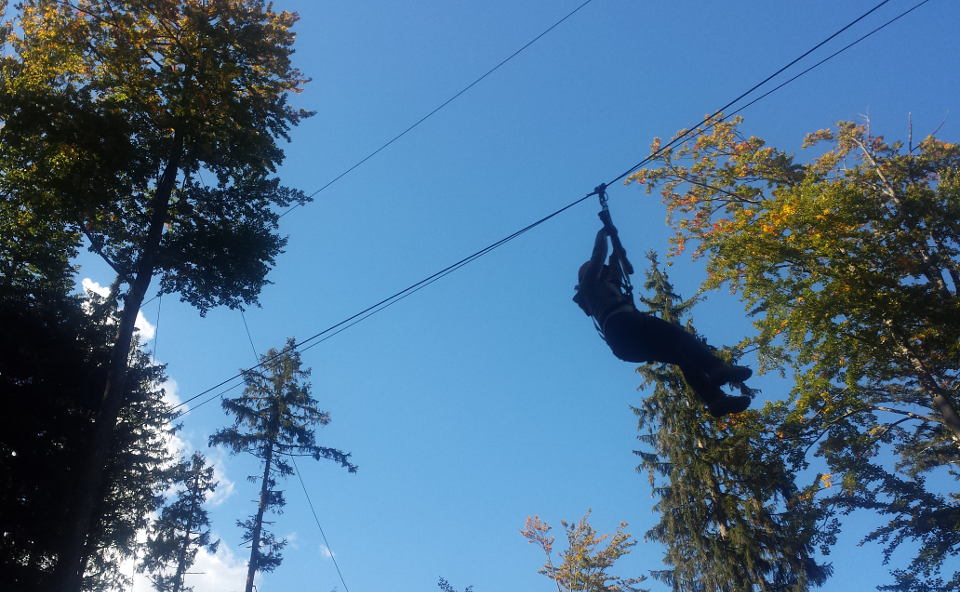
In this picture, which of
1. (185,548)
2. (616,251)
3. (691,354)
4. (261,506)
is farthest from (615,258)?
(185,548)

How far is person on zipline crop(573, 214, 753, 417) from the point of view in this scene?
5.02m

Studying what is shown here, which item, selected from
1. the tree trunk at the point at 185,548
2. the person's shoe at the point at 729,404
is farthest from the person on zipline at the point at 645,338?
the tree trunk at the point at 185,548

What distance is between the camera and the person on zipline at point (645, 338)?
502cm

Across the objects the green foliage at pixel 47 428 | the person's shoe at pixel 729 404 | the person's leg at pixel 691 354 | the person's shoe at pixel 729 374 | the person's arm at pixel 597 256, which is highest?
the green foliage at pixel 47 428

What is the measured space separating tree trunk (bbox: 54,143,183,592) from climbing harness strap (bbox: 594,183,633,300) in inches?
265

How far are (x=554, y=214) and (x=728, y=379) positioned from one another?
2585mm

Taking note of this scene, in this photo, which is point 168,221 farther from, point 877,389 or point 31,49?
point 877,389

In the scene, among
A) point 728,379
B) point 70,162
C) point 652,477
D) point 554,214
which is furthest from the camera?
point 652,477

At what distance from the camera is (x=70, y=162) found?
942cm

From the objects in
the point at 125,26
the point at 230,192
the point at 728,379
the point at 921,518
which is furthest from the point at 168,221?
the point at 921,518

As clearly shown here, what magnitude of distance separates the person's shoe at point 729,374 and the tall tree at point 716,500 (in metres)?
6.40

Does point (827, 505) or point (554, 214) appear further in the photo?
point (827, 505)

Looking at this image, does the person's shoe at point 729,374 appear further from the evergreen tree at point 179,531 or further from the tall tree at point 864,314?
the evergreen tree at point 179,531

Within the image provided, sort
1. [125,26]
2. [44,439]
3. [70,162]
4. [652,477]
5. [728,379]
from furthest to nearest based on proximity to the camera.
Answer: [652,477], [44,439], [125,26], [70,162], [728,379]
